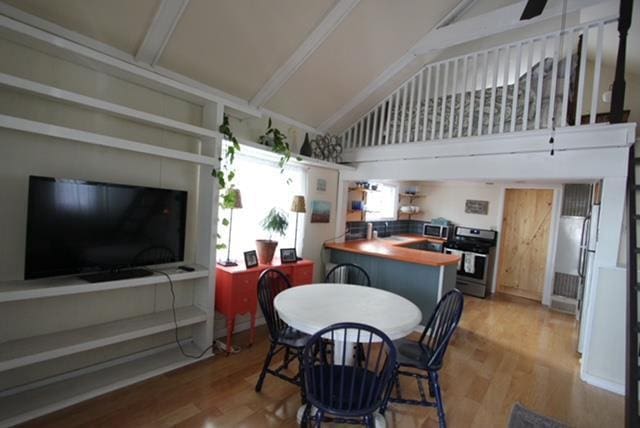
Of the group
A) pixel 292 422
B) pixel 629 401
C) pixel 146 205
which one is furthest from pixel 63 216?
pixel 629 401

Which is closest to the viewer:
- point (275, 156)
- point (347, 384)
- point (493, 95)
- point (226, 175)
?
point (347, 384)

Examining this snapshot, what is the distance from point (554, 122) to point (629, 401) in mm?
2245

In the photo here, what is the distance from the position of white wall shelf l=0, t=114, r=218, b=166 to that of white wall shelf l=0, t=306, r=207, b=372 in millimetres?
1300

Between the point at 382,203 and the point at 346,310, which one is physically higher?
the point at 382,203

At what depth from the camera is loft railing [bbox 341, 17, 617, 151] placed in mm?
2760

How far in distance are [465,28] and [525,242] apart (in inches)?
155

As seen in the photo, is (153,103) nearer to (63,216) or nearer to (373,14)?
(63,216)

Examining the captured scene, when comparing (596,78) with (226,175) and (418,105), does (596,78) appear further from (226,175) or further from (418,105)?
(226,175)

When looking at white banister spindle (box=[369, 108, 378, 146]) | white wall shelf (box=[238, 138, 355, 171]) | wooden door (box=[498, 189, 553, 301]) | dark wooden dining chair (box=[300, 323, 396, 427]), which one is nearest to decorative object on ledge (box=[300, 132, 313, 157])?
white wall shelf (box=[238, 138, 355, 171])

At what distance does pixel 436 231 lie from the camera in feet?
19.8

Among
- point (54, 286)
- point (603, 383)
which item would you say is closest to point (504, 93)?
point (603, 383)

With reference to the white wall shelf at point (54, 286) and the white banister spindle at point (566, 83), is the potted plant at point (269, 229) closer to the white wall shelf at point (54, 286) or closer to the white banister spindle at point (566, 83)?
the white wall shelf at point (54, 286)

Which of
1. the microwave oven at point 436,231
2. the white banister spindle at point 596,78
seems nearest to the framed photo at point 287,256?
the white banister spindle at point 596,78

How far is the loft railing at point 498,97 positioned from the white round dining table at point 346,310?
7.10 ft
